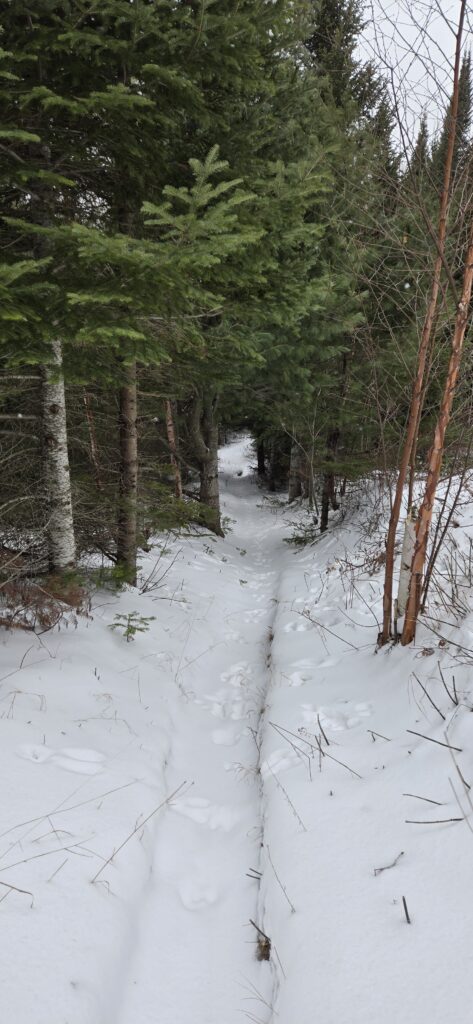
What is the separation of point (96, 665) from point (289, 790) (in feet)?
6.78

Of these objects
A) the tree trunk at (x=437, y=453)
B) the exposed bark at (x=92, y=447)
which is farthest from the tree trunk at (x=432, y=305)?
the exposed bark at (x=92, y=447)

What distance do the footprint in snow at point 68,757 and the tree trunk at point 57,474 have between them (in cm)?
195

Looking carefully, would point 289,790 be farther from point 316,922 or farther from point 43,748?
point 43,748

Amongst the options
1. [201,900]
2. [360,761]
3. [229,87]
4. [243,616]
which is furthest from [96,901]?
[229,87]

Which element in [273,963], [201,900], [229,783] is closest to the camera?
[273,963]

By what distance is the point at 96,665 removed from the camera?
4.38m

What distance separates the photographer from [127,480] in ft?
19.6

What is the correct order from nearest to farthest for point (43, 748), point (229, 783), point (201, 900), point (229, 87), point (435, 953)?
point (435, 953)
point (201, 900)
point (43, 748)
point (229, 783)
point (229, 87)

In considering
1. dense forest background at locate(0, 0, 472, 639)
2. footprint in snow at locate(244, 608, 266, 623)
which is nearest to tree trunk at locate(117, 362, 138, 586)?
dense forest background at locate(0, 0, 472, 639)

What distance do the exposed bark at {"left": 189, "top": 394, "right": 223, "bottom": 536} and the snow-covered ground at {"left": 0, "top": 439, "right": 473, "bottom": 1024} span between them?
6398 millimetres

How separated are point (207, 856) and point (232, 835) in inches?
8.7

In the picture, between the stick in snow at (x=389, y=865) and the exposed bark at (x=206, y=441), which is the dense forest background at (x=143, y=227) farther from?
the exposed bark at (x=206, y=441)

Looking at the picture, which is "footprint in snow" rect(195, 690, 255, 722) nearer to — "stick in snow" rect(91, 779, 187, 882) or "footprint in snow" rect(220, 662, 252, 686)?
"footprint in snow" rect(220, 662, 252, 686)

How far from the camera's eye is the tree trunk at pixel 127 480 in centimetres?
581
